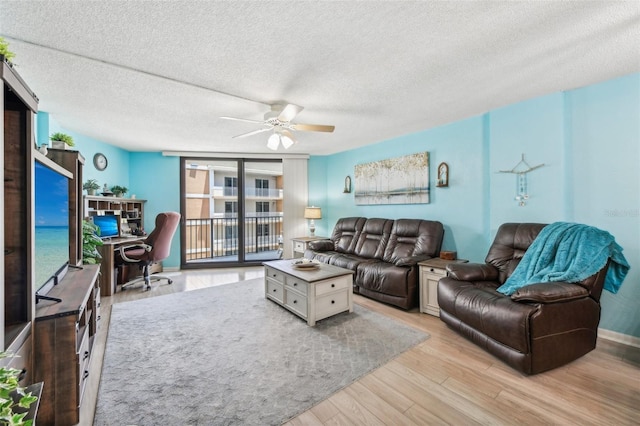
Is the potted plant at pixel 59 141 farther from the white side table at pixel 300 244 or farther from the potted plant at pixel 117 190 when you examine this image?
the white side table at pixel 300 244

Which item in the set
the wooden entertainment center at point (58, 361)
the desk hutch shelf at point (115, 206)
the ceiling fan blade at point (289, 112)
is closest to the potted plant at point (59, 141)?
the desk hutch shelf at point (115, 206)

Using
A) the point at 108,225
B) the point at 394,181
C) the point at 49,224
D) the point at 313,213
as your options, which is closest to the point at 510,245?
the point at 394,181

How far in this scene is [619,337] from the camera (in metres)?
2.36

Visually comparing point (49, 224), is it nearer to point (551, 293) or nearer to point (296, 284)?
point (296, 284)

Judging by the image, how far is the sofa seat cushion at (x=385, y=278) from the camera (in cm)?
304

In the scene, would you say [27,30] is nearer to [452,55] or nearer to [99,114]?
[99,114]

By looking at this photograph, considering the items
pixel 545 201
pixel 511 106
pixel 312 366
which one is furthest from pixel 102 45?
pixel 545 201

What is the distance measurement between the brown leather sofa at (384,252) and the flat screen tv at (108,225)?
3.14m

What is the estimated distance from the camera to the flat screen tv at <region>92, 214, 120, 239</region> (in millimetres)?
3968

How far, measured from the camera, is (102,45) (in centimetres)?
184

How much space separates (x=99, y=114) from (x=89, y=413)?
311 cm

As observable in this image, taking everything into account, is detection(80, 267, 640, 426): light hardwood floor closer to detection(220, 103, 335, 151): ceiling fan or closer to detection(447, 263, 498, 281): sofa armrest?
detection(447, 263, 498, 281): sofa armrest

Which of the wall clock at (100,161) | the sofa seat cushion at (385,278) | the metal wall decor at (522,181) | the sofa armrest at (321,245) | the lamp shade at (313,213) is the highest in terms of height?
the wall clock at (100,161)

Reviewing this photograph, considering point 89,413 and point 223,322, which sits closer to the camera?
point 89,413
